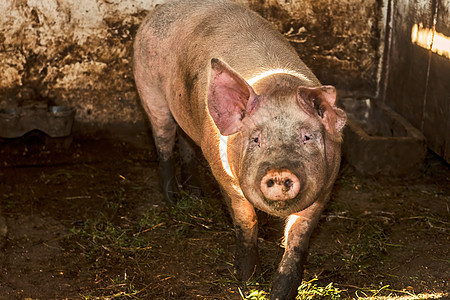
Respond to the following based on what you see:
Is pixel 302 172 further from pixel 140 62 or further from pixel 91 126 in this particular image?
pixel 91 126

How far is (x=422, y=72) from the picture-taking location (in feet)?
18.3

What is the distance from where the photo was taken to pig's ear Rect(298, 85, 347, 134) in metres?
2.94

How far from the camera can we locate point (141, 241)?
450cm

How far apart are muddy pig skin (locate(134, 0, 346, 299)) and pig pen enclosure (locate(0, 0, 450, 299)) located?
15.3 inches

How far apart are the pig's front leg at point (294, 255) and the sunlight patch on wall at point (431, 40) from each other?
2.17 meters

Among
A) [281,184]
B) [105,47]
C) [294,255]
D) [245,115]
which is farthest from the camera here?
[105,47]

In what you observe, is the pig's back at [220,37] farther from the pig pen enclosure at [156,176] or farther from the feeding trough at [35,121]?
the feeding trough at [35,121]

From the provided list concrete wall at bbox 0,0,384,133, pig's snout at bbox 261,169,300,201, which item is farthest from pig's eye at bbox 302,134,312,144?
concrete wall at bbox 0,0,384,133

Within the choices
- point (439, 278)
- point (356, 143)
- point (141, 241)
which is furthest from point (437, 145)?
point (141, 241)

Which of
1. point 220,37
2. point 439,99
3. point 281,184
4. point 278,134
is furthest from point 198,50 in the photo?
point 439,99

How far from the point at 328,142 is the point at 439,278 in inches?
53.3

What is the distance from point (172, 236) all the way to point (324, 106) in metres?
1.94

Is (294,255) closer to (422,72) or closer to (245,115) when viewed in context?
(245,115)

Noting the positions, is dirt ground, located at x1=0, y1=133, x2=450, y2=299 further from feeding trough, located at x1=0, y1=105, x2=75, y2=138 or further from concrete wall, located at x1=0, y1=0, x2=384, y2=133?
A: concrete wall, located at x1=0, y1=0, x2=384, y2=133
